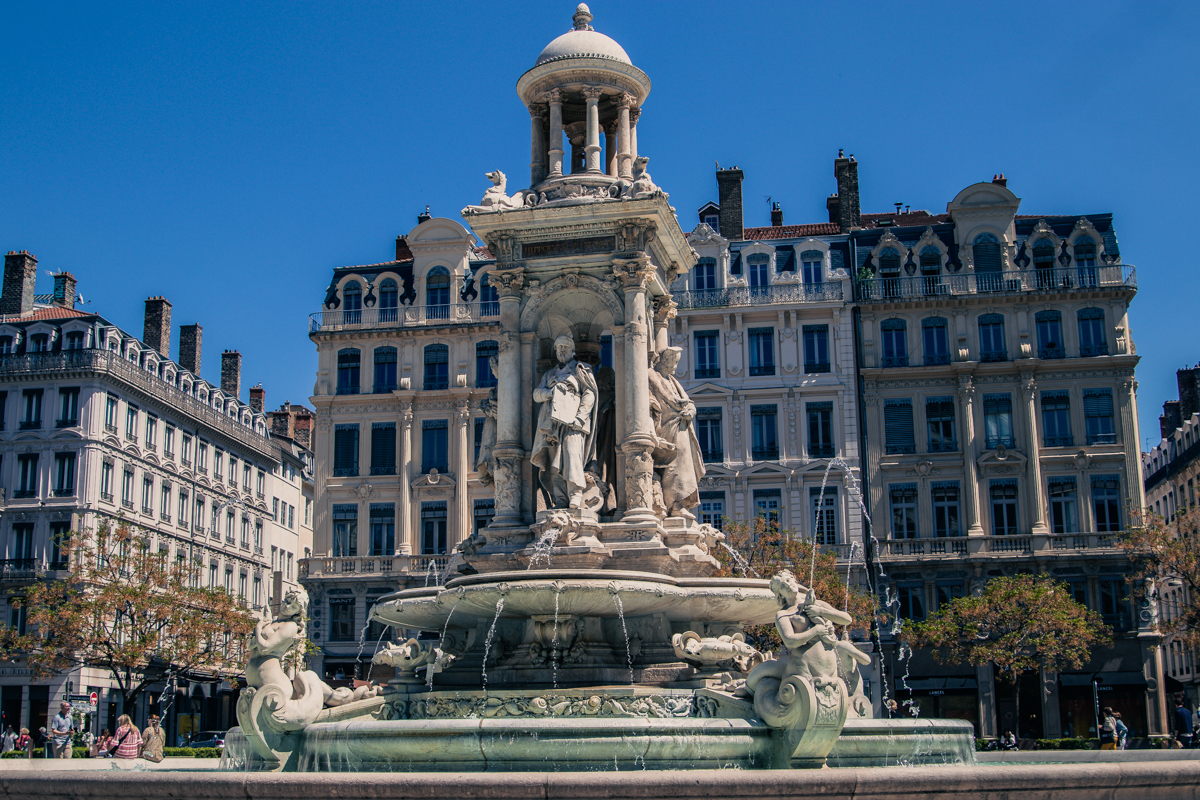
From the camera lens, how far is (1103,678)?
4834 cm

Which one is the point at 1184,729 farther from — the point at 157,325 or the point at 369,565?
the point at 157,325

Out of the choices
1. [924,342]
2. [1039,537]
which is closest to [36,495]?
[924,342]

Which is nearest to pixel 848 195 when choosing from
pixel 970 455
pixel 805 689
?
pixel 970 455

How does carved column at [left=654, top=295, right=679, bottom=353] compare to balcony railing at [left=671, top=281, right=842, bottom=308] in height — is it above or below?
below

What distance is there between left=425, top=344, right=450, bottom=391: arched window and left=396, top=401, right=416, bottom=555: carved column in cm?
134

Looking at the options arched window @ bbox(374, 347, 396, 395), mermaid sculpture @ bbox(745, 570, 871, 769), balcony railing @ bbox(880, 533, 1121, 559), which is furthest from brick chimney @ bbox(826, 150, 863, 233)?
mermaid sculpture @ bbox(745, 570, 871, 769)

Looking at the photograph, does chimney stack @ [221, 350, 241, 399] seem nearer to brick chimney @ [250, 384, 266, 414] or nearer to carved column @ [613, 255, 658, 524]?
brick chimney @ [250, 384, 266, 414]

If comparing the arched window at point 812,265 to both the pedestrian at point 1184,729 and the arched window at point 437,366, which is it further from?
the pedestrian at point 1184,729

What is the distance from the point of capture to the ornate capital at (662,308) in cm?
1661

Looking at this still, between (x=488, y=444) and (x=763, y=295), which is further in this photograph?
(x=763, y=295)

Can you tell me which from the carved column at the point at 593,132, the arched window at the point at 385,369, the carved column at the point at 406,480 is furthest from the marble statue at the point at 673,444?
the arched window at the point at 385,369

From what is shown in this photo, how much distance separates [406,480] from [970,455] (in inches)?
893

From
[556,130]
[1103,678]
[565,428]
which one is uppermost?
[556,130]

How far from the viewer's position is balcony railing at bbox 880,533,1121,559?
49.4 meters
